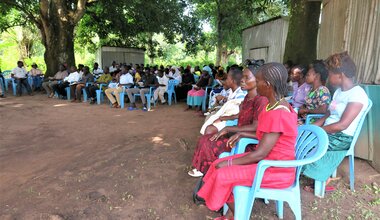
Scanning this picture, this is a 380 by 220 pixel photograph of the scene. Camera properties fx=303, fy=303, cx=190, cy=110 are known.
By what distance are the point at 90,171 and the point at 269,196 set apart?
2.40m

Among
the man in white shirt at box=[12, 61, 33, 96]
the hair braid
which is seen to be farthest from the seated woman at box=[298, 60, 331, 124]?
the man in white shirt at box=[12, 61, 33, 96]

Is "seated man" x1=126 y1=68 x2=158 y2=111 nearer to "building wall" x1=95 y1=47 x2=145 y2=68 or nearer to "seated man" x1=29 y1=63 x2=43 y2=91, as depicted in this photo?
"seated man" x1=29 y1=63 x2=43 y2=91

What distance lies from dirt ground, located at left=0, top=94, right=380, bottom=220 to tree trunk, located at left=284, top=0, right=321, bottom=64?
10.2ft

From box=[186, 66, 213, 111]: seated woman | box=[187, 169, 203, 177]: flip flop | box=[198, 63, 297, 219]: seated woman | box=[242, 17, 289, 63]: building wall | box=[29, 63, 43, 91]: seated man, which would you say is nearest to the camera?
box=[198, 63, 297, 219]: seated woman

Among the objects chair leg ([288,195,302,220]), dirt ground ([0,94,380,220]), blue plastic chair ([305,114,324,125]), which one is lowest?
dirt ground ([0,94,380,220])

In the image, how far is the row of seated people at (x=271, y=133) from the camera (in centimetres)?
210

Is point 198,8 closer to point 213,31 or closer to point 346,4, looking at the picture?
point 213,31

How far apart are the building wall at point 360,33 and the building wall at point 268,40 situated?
629 cm

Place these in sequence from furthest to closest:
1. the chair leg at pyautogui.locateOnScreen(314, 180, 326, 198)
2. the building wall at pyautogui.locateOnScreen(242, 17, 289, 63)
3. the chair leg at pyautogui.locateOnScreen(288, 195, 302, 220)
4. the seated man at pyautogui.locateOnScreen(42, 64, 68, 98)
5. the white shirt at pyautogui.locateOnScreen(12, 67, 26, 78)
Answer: the building wall at pyautogui.locateOnScreen(242, 17, 289, 63), the white shirt at pyautogui.locateOnScreen(12, 67, 26, 78), the seated man at pyautogui.locateOnScreen(42, 64, 68, 98), the chair leg at pyautogui.locateOnScreen(314, 180, 326, 198), the chair leg at pyautogui.locateOnScreen(288, 195, 302, 220)

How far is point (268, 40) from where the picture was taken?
12430 mm

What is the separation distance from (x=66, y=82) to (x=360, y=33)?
9.38m

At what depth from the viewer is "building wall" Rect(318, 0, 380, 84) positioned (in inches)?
143

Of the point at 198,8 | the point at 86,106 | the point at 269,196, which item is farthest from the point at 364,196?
the point at 198,8

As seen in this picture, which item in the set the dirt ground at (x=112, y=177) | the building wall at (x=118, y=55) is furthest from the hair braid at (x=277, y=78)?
the building wall at (x=118, y=55)
